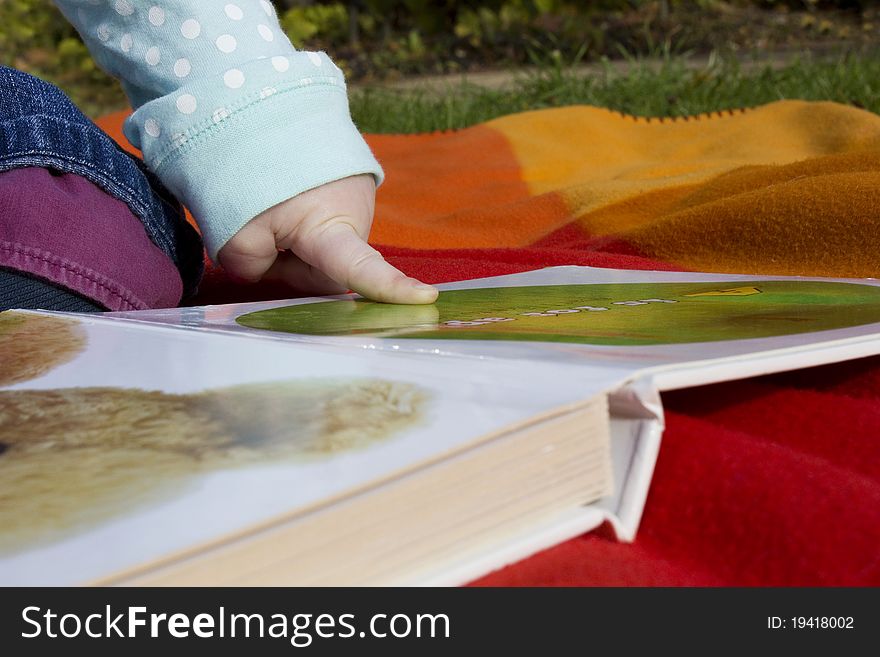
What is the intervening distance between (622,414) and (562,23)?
372 centimetres

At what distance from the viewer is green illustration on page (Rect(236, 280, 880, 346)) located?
48 cm

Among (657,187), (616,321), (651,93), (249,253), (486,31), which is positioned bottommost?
(486,31)

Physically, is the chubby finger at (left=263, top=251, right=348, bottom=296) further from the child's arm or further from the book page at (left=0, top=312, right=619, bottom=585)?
the book page at (left=0, top=312, right=619, bottom=585)

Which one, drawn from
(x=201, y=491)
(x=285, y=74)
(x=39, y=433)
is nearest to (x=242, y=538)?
(x=201, y=491)

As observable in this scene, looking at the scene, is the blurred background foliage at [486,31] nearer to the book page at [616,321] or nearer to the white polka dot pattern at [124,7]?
the white polka dot pattern at [124,7]

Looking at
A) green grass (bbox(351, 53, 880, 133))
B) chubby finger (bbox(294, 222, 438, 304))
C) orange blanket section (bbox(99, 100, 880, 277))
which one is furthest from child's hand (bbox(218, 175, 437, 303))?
green grass (bbox(351, 53, 880, 133))

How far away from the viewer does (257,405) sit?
39 cm

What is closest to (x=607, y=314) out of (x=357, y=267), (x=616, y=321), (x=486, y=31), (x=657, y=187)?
(x=616, y=321)

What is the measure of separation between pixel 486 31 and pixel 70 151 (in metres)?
3.47

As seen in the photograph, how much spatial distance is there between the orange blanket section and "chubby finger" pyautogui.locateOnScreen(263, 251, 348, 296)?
31 cm

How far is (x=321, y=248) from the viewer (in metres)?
0.72

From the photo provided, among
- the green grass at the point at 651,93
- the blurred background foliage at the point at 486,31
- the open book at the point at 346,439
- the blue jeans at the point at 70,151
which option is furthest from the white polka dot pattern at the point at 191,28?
the blurred background foliage at the point at 486,31

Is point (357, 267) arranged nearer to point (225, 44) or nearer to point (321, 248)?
point (321, 248)

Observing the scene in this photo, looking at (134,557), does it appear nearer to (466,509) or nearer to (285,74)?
(466,509)
